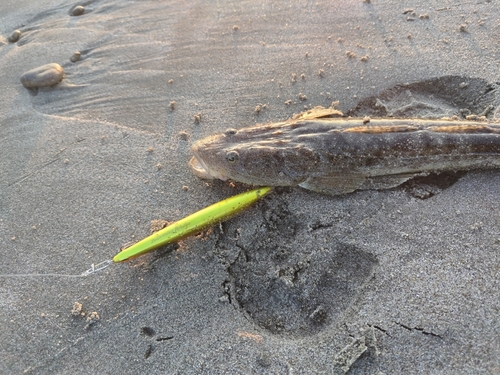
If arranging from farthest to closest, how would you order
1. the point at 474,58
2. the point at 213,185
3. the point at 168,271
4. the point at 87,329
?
the point at 474,58, the point at 213,185, the point at 168,271, the point at 87,329

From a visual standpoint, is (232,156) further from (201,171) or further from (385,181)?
(385,181)

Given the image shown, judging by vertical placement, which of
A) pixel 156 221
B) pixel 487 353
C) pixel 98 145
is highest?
pixel 98 145

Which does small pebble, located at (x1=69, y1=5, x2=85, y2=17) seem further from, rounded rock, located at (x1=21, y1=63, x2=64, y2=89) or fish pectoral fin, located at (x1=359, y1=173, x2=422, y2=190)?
fish pectoral fin, located at (x1=359, y1=173, x2=422, y2=190)

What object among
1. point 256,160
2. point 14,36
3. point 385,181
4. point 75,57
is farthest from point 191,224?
point 14,36

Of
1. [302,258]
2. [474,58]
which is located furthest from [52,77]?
[474,58]

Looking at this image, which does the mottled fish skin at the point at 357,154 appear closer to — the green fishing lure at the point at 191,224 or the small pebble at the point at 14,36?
the green fishing lure at the point at 191,224

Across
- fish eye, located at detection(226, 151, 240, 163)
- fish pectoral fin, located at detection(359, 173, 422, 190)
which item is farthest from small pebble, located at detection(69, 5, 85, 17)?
fish pectoral fin, located at detection(359, 173, 422, 190)

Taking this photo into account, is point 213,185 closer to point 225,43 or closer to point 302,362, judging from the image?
point 302,362

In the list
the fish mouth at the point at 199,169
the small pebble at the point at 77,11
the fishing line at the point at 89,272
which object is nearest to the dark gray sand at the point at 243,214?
the fishing line at the point at 89,272
